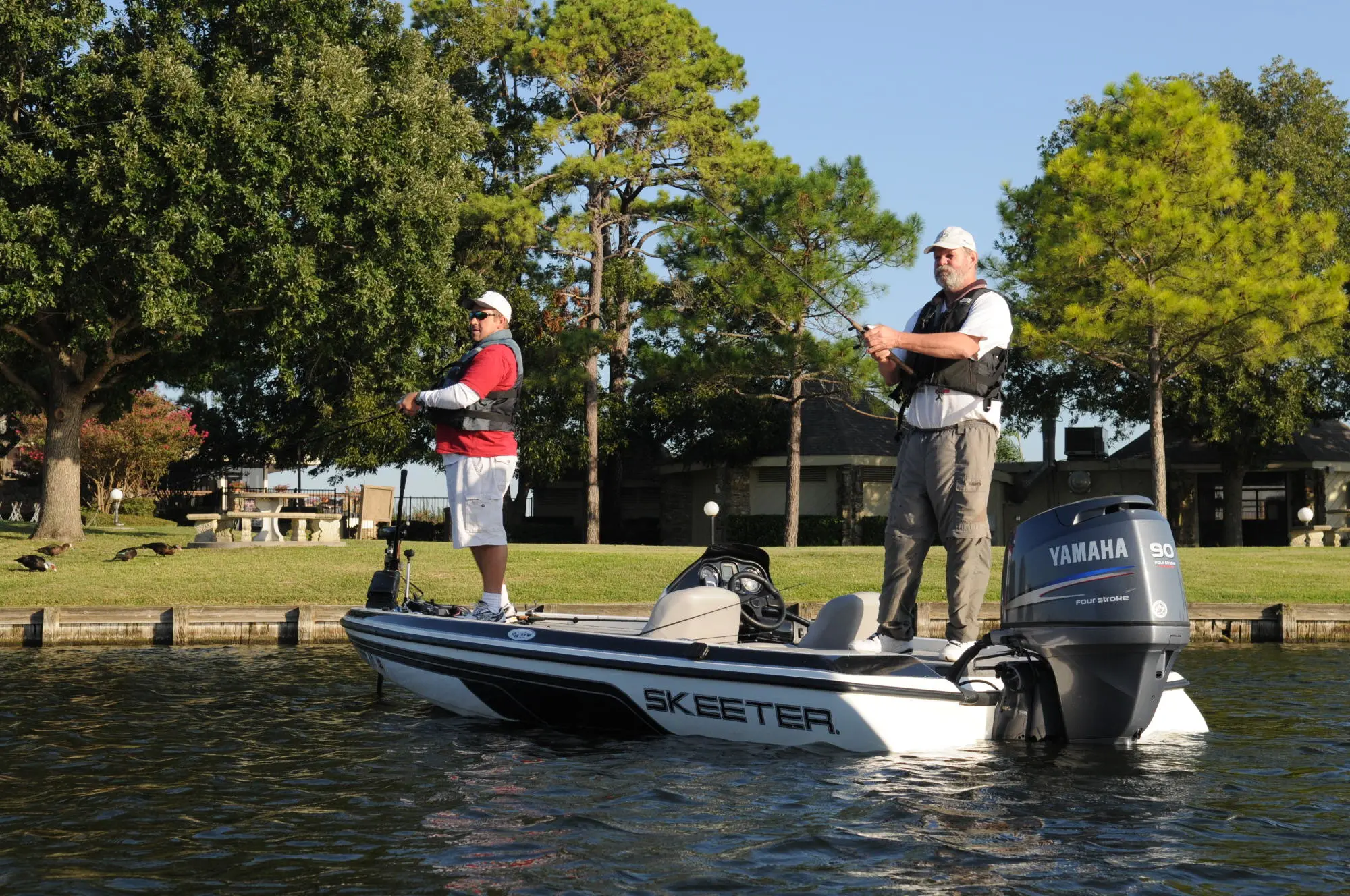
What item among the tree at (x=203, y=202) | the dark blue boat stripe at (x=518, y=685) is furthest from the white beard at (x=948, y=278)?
the tree at (x=203, y=202)

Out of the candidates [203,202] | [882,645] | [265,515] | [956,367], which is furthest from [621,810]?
[203,202]

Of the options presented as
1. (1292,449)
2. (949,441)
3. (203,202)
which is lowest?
(949,441)

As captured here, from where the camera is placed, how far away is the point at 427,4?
34.3 meters

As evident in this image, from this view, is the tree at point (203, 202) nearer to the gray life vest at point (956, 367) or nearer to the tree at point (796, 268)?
the tree at point (796, 268)

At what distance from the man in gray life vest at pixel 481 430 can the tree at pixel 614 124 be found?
2050cm

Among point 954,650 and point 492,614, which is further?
point 492,614

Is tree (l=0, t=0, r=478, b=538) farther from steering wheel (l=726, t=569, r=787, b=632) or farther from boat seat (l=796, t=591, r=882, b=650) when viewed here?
boat seat (l=796, t=591, r=882, b=650)

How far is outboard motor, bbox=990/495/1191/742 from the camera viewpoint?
19.7ft

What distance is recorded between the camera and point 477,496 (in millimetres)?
7945

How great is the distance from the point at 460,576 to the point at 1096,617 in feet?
35.1

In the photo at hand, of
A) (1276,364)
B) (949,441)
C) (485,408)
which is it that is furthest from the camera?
(1276,364)

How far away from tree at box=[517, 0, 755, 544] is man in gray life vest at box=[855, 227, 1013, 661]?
2212cm

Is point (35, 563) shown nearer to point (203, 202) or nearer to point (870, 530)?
point (203, 202)

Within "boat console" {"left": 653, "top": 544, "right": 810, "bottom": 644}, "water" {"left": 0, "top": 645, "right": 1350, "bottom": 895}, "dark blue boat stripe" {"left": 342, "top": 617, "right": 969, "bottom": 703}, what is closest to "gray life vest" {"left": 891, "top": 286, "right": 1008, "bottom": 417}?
"dark blue boat stripe" {"left": 342, "top": 617, "right": 969, "bottom": 703}
